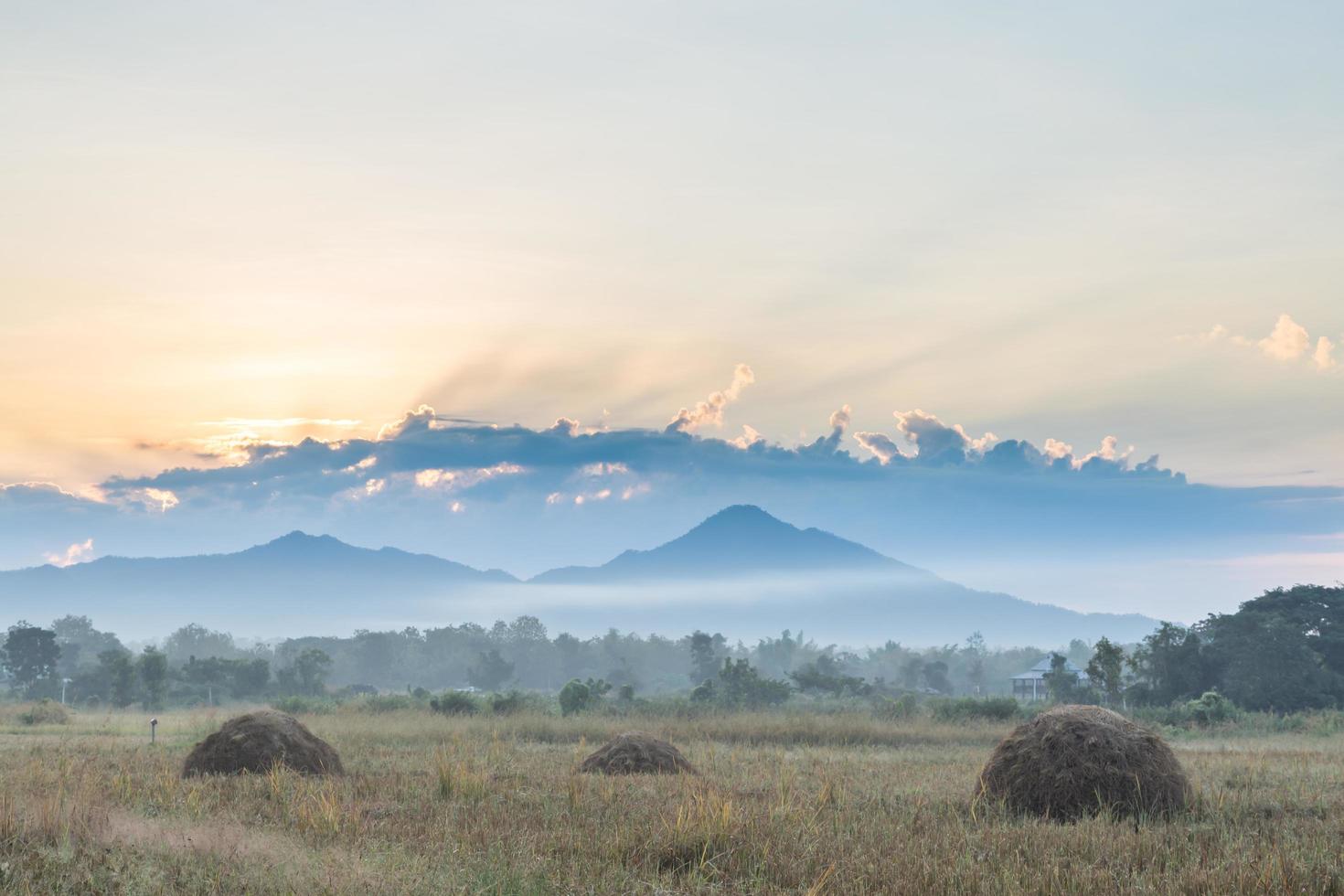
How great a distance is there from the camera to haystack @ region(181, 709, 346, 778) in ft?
72.5

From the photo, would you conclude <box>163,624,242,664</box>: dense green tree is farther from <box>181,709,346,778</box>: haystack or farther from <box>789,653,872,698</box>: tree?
<box>181,709,346,778</box>: haystack

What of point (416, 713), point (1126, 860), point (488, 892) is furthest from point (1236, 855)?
point (416, 713)

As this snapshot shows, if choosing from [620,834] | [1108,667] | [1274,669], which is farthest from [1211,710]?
[620,834]

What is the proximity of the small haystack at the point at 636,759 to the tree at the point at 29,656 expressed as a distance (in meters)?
86.2

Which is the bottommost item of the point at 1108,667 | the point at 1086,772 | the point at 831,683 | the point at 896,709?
the point at 831,683

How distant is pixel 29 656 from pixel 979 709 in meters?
79.0

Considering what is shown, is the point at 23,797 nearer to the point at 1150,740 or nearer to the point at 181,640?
the point at 1150,740

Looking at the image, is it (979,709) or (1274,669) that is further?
(1274,669)

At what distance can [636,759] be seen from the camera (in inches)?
930

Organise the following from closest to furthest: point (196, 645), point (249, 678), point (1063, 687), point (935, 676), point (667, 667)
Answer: point (1063, 687), point (249, 678), point (935, 676), point (196, 645), point (667, 667)

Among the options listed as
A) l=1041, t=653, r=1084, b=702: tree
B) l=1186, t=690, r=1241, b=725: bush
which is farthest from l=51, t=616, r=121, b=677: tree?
l=1186, t=690, r=1241, b=725: bush

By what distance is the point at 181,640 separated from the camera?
590 feet

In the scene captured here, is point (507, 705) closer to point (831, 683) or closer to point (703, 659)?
point (831, 683)

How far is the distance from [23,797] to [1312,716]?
52270 millimetres
